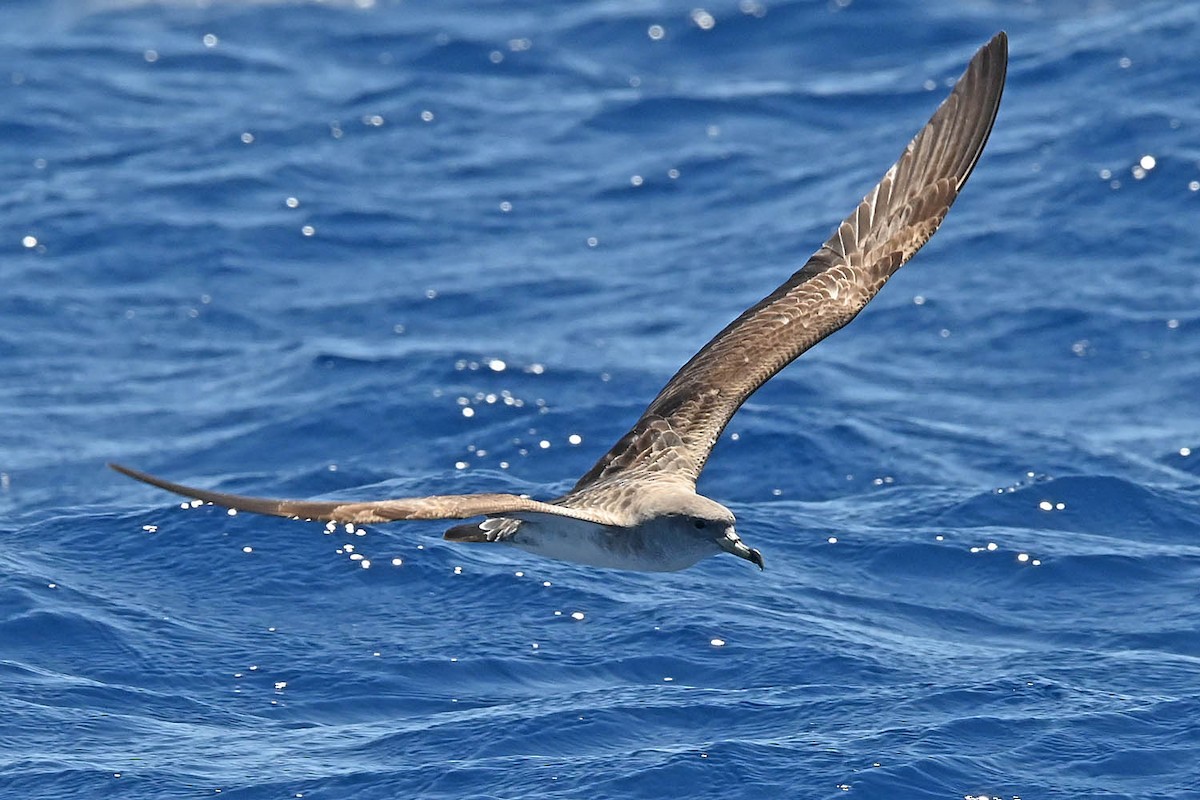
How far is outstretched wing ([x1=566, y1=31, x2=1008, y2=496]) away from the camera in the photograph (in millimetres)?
10570

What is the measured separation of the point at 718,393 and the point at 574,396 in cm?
523

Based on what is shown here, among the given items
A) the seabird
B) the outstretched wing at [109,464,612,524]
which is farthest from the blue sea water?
the outstretched wing at [109,464,612,524]

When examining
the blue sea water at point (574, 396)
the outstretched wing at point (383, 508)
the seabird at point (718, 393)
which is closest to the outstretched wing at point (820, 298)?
the seabird at point (718, 393)

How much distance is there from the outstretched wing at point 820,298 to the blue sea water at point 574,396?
62.9 inches

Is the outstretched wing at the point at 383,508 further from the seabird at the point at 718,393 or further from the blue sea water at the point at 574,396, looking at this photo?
the blue sea water at the point at 574,396

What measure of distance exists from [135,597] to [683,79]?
12.6 m

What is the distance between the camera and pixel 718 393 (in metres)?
10.7

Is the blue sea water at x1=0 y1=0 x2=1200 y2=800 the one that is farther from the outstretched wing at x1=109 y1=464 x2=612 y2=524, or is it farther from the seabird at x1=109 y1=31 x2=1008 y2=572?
the outstretched wing at x1=109 y1=464 x2=612 y2=524

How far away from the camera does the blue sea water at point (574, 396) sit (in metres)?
10.7

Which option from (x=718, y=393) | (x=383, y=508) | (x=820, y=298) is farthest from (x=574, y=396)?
(x=383, y=508)

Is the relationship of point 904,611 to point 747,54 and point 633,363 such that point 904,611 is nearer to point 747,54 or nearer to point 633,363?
point 633,363

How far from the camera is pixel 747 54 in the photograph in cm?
2355

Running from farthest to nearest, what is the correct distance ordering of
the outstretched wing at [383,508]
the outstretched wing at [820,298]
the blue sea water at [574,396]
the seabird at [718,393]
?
the blue sea water at [574,396] → the outstretched wing at [820,298] → the seabird at [718,393] → the outstretched wing at [383,508]

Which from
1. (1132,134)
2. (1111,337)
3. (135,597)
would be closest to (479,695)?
(135,597)
